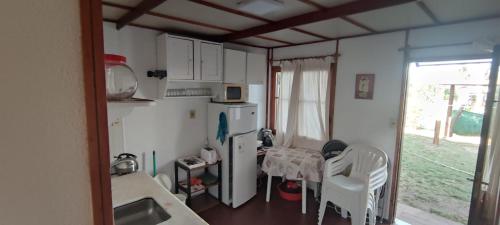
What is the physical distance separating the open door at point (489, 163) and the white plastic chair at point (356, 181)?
770 mm

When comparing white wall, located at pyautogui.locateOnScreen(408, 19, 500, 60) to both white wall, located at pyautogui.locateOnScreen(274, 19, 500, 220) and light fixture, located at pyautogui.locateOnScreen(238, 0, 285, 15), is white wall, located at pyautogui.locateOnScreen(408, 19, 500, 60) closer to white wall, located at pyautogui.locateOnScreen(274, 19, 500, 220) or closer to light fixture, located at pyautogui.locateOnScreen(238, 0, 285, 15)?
white wall, located at pyautogui.locateOnScreen(274, 19, 500, 220)

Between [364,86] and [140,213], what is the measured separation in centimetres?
278

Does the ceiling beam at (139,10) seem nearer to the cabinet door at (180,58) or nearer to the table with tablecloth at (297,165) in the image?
the cabinet door at (180,58)

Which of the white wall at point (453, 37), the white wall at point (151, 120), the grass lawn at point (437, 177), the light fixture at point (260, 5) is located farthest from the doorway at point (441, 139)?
the white wall at point (151, 120)

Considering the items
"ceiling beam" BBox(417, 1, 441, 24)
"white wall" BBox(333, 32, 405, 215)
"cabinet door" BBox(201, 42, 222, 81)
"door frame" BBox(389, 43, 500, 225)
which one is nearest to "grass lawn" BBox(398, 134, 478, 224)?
"door frame" BBox(389, 43, 500, 225)

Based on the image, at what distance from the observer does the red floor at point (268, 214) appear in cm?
296

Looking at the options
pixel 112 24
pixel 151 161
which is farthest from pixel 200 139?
pixel 112 24

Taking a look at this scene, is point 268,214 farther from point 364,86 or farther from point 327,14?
point 327,14

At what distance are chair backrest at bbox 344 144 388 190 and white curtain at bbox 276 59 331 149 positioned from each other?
51 cm

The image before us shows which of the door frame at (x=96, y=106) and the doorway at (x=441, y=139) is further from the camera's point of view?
the doorway at (x=441, y=139)

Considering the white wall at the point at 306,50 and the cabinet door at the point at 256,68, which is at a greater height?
the white wall at the point at 306,50

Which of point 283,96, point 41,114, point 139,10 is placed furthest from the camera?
point 283,96

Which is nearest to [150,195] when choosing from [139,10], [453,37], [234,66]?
[139,10]

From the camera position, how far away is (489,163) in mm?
2146
